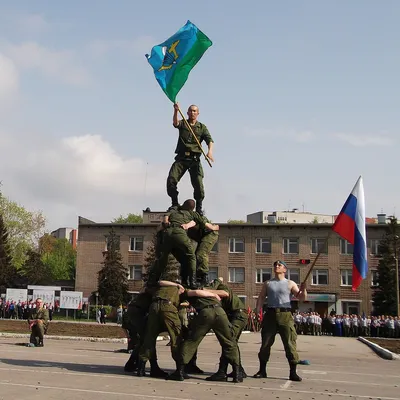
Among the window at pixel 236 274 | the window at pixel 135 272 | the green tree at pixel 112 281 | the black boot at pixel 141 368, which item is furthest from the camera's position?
the window at pixel 135 272

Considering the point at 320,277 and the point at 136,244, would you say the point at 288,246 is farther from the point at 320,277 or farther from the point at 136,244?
the point at 136,244

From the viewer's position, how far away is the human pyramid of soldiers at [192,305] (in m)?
9.52

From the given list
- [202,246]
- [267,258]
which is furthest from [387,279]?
[202,246]

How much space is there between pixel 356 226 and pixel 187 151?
3876mm

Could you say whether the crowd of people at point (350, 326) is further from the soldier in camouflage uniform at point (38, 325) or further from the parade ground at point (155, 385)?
the parade ground at point (155, 385)

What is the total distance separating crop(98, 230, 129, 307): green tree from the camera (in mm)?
55438

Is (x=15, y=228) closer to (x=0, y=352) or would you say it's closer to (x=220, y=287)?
(x=0, y=352)

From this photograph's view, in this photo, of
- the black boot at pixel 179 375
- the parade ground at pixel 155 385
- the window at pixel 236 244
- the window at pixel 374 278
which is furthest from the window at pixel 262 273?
the black boot at pixel 179 375

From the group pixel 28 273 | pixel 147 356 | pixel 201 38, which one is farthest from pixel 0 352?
pixel 28 273

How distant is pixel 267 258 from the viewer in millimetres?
58094

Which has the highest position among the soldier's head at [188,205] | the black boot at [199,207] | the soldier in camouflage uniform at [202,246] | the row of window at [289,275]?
the row of window at [289,275]

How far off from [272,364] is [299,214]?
90.8 meters

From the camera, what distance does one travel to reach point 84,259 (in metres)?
62.2

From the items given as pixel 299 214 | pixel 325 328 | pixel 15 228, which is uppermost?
pixel 299 214
